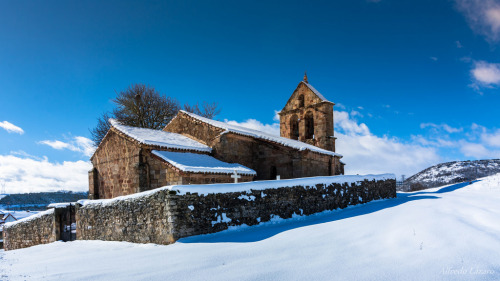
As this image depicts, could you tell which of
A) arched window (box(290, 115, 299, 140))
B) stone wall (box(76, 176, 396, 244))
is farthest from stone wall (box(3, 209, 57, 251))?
arched window (box(290, 115, 299, 140))

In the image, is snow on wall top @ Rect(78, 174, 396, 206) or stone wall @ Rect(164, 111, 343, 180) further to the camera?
stone wall @ Rect(164, 111, 343, 180)

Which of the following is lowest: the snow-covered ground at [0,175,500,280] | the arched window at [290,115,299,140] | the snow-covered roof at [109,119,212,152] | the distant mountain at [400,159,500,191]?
the distant mountain at [400,159,500,191]

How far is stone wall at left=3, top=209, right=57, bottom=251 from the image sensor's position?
12.7 metres

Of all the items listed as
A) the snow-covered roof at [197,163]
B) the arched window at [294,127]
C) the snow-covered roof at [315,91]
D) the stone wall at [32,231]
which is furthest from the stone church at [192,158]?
the snow-covered roof at [315,91]

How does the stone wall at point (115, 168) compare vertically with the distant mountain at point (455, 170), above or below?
above

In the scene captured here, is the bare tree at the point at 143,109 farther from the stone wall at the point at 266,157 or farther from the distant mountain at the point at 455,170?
the distant mountain at the point at 455,170

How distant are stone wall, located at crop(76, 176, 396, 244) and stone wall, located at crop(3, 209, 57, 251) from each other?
2451 millimetres

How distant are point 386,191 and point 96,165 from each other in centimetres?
1514

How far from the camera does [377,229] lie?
6.48 meters

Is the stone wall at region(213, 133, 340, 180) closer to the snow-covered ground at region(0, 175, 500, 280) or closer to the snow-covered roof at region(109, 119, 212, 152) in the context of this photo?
the snow-covered roof at region(109, 119, 212, 152)

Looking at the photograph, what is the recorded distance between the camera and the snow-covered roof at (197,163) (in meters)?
12.6

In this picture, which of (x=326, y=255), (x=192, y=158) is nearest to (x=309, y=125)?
(x=192, y=158)

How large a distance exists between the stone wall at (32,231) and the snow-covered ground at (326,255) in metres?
7.77

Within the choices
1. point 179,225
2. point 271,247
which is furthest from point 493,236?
point 179,225
